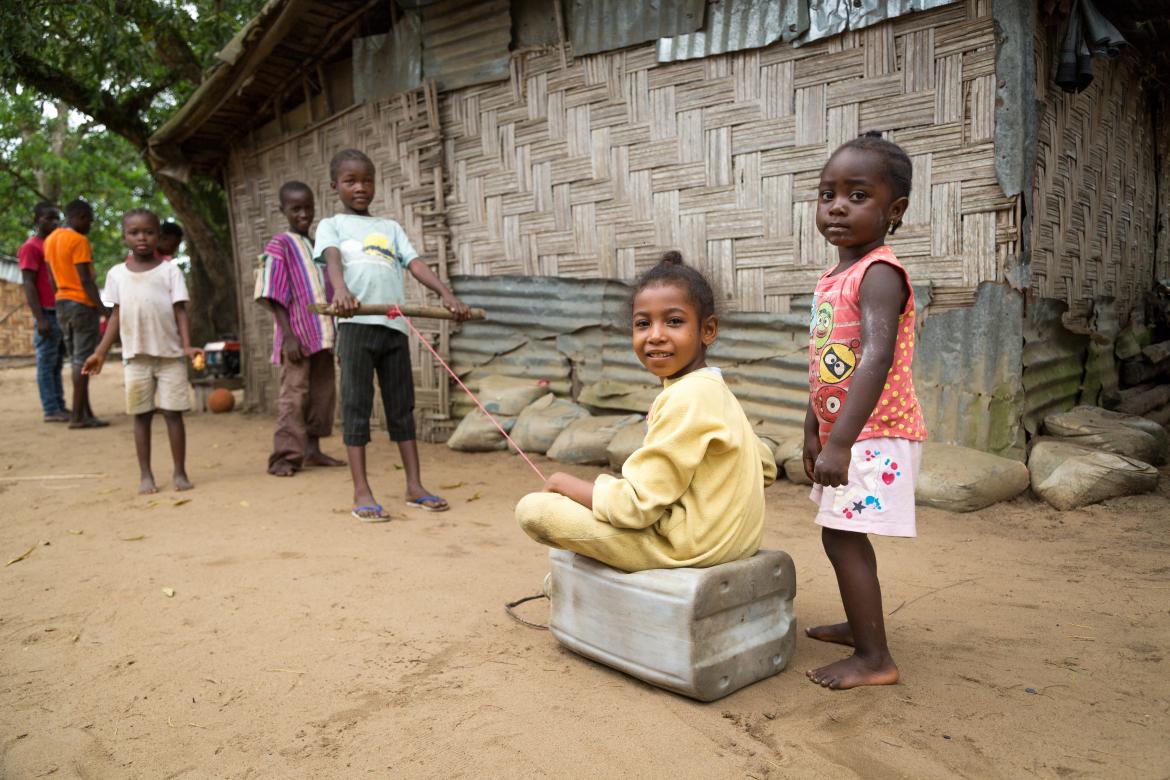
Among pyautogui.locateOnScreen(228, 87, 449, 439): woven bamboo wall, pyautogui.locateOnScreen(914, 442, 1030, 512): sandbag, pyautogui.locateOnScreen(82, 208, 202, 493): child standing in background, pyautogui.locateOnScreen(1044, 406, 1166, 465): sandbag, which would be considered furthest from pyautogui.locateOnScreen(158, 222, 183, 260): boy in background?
pyautogui.locateOnScreen(1044, 406, 1166, 465): sandbag

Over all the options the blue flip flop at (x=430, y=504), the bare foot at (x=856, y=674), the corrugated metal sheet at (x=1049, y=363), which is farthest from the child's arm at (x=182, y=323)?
the corrugated metal sheet at (x=1049, y=363)

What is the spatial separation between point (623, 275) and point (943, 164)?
6.70 feet

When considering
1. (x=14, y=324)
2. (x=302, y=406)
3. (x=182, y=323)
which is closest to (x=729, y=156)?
(x=302, y=406)

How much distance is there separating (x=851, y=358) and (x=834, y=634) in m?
0.84

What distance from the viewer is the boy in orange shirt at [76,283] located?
6734 mm

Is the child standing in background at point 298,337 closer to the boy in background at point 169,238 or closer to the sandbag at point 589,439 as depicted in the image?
the sandbag at point 589,439

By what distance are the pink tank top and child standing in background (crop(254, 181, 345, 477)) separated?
3.60 metres

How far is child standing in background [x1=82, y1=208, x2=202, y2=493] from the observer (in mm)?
4379

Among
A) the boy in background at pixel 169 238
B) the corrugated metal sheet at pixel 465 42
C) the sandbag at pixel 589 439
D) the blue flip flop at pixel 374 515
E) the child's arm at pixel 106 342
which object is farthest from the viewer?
the boy in background at pixel 169 238

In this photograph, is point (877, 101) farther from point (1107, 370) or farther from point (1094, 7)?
point (1107, 370)

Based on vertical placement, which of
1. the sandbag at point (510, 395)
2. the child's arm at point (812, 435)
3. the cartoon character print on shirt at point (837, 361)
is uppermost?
the cartoon character print on shirt at point (837, 361)

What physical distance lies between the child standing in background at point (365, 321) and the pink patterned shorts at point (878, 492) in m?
2.24

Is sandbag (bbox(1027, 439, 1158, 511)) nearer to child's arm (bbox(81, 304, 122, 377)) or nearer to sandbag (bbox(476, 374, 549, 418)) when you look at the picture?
sandbag (bbox(476, 374, 549, 418))

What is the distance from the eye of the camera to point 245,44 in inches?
253
